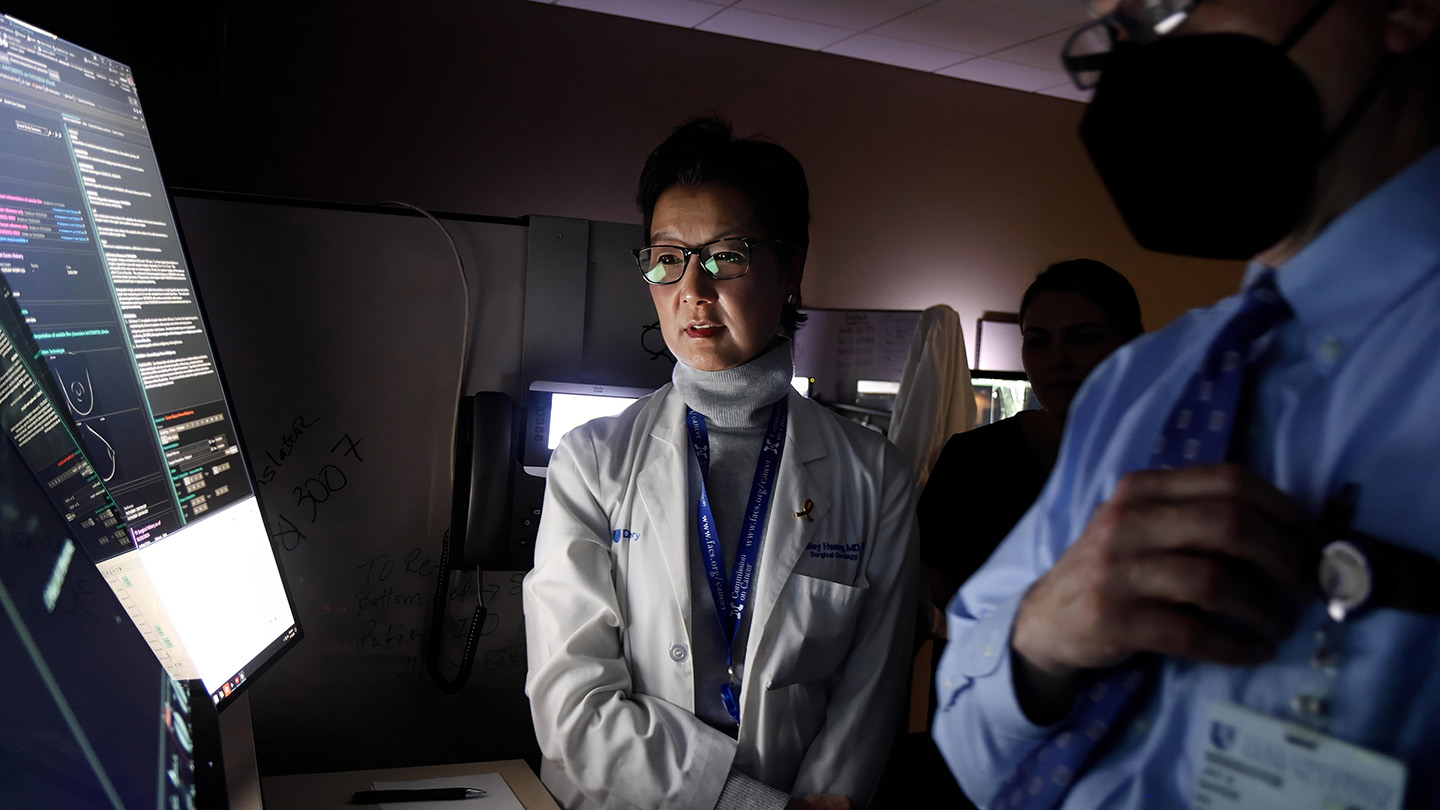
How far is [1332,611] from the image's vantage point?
1.17 ft

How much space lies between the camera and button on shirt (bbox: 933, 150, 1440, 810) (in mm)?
368

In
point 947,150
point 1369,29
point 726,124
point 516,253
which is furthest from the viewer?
point 947,150

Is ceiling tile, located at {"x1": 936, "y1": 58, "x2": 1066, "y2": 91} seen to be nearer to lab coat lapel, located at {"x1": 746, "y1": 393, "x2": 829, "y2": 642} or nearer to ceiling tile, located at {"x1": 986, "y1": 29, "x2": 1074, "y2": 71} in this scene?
ceiling tile, located at {"x1": 986, "y1": 29, "x2": 1074, "y2": 71}

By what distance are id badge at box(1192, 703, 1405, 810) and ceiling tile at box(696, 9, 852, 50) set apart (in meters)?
4.75

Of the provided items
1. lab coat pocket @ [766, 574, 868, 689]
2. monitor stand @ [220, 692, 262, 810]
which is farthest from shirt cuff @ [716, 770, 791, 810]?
monitor stand @ [220, 692, 262, 810]

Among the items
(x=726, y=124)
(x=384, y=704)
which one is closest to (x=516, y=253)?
(x=726, y=124)

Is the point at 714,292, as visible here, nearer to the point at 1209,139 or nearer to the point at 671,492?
the point at 671,492

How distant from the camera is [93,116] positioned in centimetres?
109

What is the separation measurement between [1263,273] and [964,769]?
0.38 meters

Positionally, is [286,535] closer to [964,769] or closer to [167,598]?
[167,598]

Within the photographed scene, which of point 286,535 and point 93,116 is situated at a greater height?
point 93,116

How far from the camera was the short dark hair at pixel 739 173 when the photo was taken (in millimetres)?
1460

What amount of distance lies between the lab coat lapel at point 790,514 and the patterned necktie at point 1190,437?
2.81ft

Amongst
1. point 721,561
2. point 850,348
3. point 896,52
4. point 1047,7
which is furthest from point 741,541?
point 896,52
